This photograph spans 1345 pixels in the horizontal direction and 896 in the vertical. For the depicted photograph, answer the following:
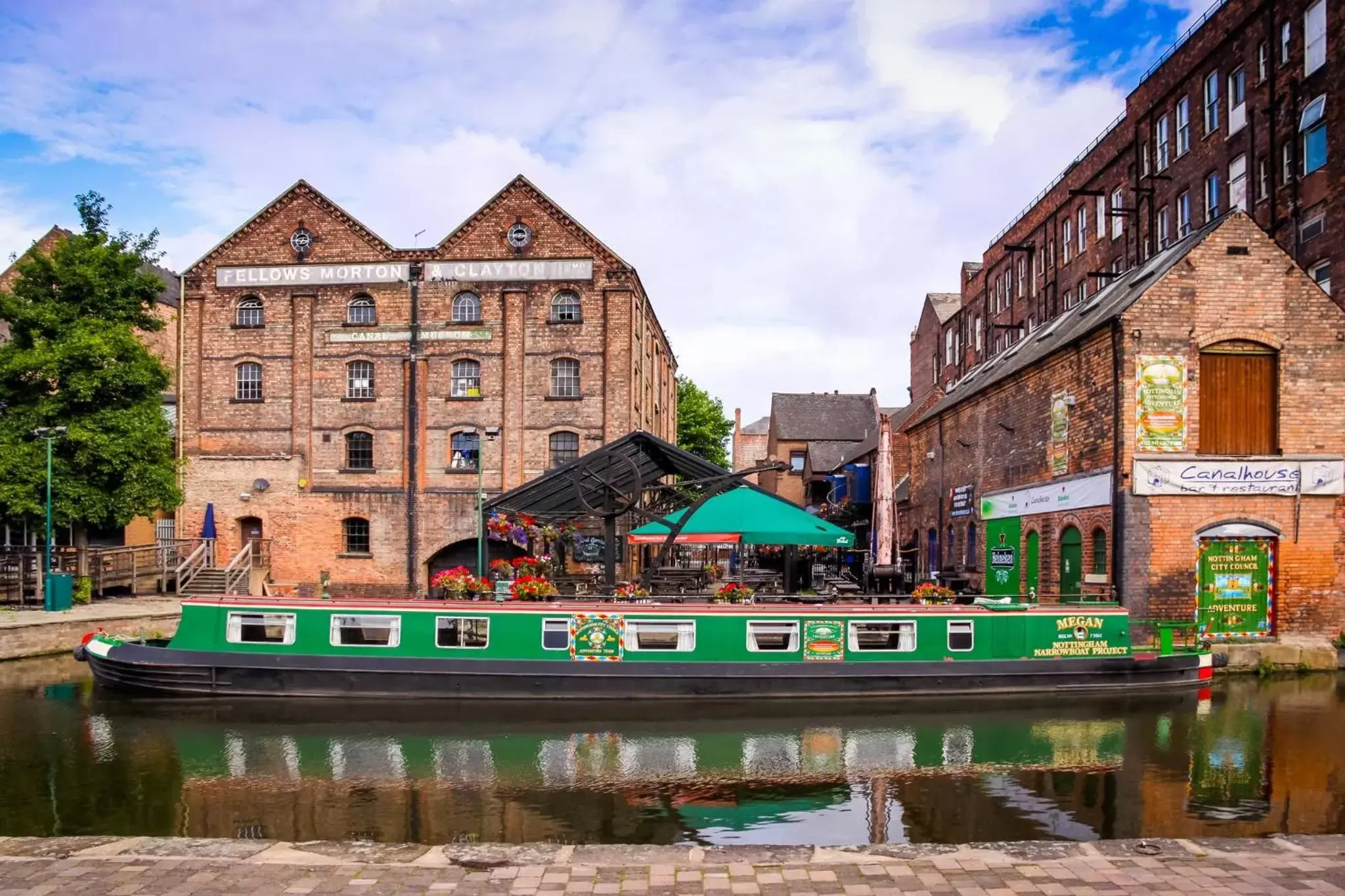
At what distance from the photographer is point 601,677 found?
1602 cm

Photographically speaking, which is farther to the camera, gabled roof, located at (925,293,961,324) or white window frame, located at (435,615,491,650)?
gabled roof, located at (925,293,961,324)

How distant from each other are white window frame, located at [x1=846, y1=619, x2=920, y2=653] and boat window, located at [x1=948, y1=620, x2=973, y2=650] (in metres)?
0.53

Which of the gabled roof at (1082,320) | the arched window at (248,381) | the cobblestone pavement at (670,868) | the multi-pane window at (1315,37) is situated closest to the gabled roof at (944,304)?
the gabled roof at (1082,320)

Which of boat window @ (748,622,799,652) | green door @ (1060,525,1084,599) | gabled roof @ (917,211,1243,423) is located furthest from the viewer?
green door @ (1060,525,1084,599)

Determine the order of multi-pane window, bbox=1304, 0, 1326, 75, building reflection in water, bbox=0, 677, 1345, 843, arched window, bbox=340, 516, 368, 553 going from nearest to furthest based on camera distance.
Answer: building reflection in water, bbox=0, 677, 1345, 843 → multi-pane window, bbox=1304, 0, 1326, 75 → arched window, bbox=340, 516, 368, 553

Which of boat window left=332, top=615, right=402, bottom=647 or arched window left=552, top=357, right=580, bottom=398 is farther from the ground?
arched window left=552, top=357, right=580, bottom=398

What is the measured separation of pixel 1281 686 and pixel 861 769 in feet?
31.4

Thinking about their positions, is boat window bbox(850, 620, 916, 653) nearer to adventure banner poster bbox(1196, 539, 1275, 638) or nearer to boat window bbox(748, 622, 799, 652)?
boat window bbox(748, 622, 799, 652)

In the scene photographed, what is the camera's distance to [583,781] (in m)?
11.0

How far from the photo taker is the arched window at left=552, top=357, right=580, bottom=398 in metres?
30.2

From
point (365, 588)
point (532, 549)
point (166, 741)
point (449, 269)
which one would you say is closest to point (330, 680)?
point (166, 741)

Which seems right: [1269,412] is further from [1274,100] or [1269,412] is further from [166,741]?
[166,741]

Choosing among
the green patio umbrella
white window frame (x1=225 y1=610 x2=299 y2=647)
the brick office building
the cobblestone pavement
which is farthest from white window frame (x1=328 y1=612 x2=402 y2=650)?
the brick office building

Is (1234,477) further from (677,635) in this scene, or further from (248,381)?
(248,381)
